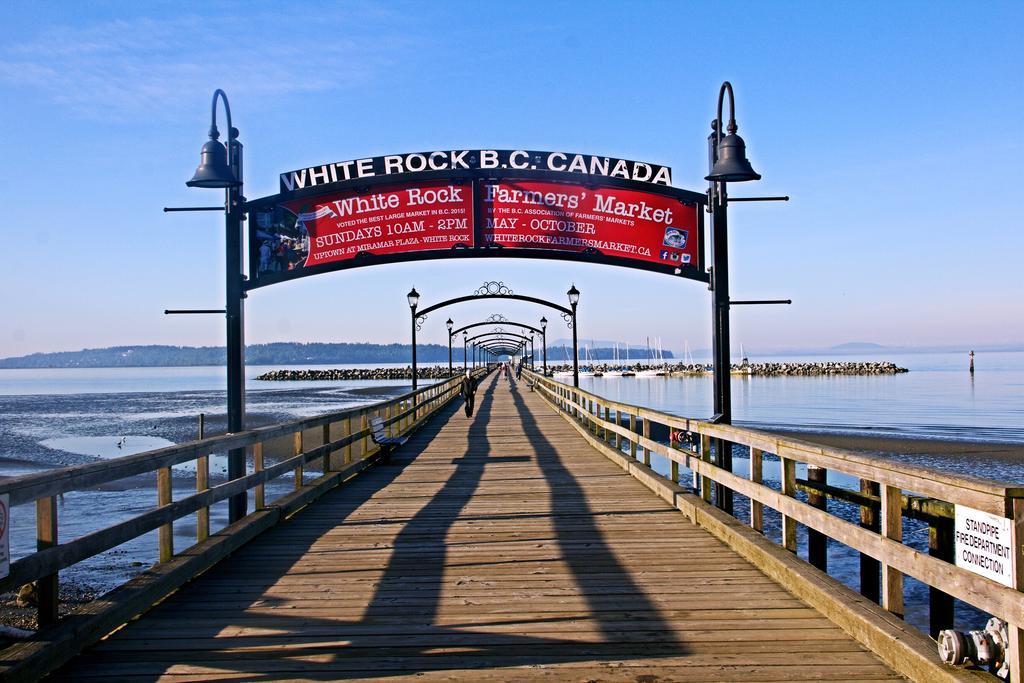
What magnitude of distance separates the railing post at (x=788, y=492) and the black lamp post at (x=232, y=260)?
197 inches

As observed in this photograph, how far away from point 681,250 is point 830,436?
73.5 ft

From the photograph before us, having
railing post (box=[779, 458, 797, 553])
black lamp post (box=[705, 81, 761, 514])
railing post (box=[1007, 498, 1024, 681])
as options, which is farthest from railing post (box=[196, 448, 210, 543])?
railing post (box=[1007, 498, 1024, 681])

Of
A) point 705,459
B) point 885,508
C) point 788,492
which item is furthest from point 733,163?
point 885,508

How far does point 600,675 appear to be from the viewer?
419 cm

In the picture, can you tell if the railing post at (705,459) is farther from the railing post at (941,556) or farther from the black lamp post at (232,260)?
the black lamp post at (232,260)

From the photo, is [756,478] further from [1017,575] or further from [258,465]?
[258,465]

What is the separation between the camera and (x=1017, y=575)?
3.25 metres

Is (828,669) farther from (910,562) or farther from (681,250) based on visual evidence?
(681,250)

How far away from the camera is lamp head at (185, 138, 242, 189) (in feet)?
28.5

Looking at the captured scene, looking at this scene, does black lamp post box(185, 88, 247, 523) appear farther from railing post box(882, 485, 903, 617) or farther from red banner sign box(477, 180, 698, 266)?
railing post box(882, 485, 903, 617)

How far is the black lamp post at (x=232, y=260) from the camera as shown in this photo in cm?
868

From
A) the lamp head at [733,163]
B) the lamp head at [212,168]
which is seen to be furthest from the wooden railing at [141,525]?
the lamp head at [733,163]

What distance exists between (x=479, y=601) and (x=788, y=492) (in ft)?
7.30

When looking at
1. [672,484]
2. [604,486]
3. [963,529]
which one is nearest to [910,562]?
[963,529]
